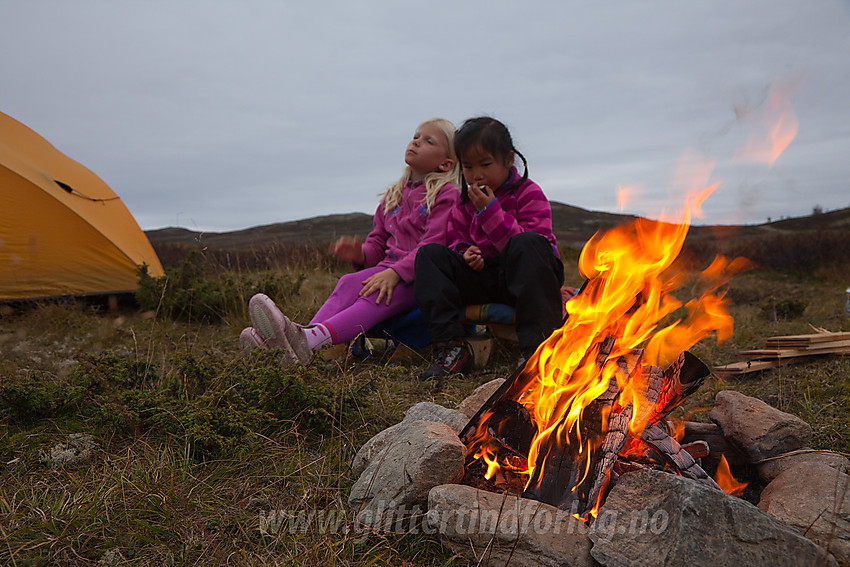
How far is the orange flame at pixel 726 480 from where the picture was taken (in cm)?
220

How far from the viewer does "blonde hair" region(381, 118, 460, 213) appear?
4.29 metres

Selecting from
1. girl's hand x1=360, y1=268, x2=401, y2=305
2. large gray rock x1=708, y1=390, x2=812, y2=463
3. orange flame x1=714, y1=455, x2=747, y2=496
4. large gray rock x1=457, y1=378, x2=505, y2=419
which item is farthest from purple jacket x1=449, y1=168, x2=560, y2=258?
orange flame x1=714, y1=455, x2=747, y2=496

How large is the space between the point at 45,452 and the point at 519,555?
6.52 feet

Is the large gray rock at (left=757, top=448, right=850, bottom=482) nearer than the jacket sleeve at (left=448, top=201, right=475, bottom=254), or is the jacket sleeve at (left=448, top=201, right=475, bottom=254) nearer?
the large gray rock at (left=757, top=448, right=850, bottom=482)

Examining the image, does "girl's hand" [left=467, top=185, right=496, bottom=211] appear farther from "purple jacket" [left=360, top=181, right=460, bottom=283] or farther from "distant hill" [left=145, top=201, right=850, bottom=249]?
"distant hill" [left=145, top=201, right=850, bottom=249]

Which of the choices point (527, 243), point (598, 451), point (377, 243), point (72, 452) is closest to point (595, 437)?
point (598, 451)

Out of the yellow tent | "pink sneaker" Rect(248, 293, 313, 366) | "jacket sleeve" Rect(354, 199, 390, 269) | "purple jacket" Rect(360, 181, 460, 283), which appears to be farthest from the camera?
the yellow tent

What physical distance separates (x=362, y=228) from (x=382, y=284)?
30444 mm

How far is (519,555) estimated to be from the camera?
5.34ft

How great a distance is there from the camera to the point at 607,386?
7.13 ft

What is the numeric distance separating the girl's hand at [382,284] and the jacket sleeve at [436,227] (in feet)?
0.18

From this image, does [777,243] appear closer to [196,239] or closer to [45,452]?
[196,239]

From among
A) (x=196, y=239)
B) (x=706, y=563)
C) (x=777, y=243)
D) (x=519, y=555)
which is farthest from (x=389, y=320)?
(x=777, y=243)

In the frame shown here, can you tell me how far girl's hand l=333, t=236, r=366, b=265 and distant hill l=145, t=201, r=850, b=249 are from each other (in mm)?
9692
